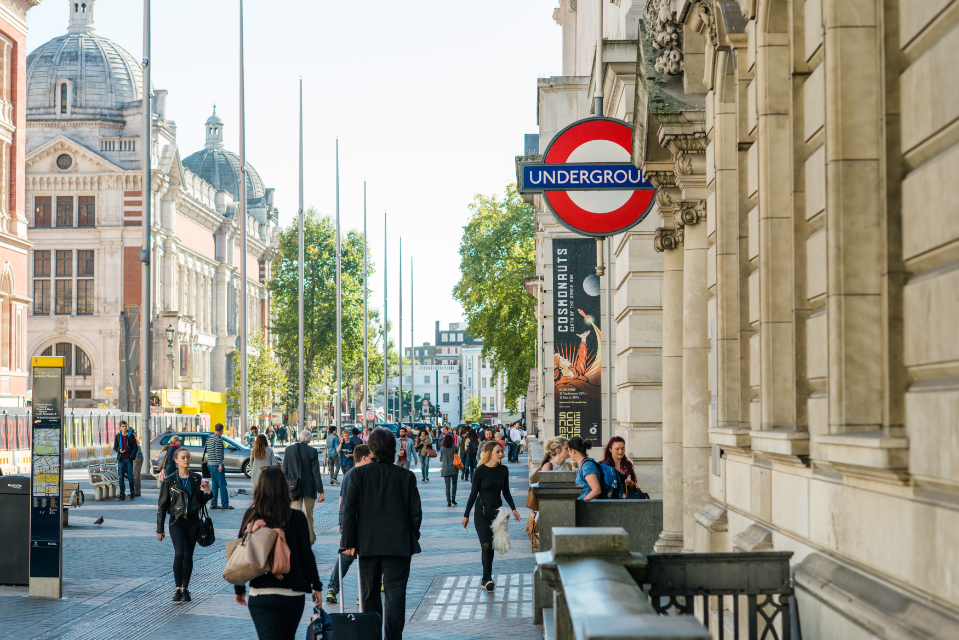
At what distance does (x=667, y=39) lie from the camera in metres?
8.88

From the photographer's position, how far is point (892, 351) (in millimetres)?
4484

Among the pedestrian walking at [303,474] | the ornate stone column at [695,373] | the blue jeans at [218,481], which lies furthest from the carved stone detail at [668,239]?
the blue jeans at [218,481]

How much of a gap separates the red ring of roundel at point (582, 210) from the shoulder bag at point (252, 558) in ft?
13.7

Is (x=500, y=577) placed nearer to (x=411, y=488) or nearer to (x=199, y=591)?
(x=199, y=591)

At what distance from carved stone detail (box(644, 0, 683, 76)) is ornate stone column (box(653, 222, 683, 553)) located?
1.68 m

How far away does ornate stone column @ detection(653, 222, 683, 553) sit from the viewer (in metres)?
10.4

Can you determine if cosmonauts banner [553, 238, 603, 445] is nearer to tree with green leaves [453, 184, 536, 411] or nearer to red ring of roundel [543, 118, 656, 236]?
red ring of roundel [543, 118, 656, 236]

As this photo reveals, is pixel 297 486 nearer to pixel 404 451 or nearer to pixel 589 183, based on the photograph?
pixel 589 183

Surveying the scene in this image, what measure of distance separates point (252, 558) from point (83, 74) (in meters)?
75.9

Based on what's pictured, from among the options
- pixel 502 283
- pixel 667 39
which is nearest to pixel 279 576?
pixel 667 39

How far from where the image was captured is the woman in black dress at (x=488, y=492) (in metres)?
12.8

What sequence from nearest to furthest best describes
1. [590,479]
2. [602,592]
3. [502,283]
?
Result: [602,592]
[590,479]
[502,283]

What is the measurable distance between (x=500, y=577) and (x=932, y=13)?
35.8ft

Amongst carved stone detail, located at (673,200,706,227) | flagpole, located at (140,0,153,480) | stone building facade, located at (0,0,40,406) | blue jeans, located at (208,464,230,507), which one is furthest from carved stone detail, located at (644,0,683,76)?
stone building facade, located at (0,0,40,406)
